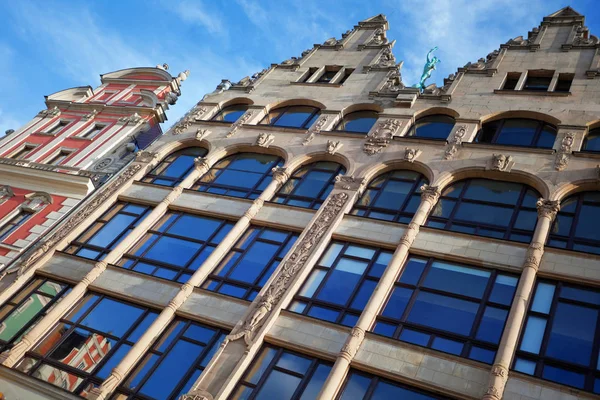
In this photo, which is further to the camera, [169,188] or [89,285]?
[169,188]

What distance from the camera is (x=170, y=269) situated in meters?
20.4

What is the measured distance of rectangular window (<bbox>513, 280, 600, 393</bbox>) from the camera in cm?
1393

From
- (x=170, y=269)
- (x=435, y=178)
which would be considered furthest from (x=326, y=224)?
(x=170, y=269)

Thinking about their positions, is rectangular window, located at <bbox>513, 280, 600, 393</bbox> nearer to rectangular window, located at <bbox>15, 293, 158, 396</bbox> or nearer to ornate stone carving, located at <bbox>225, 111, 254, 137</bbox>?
rectangular window, located at <bbox>15, 293, 158, 396</bbox>

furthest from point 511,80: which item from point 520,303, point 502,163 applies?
point 520,303

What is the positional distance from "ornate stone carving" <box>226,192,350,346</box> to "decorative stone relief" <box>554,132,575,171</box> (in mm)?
7839

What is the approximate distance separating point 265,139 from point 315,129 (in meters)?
2.41

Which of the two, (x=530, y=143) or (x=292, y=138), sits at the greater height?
(x=530, y=143)

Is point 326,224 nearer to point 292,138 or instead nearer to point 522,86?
point 292,138

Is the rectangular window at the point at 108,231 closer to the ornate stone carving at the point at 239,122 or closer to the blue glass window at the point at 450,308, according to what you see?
the ornate stone carving at the point at 239,122

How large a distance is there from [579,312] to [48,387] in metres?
16.1

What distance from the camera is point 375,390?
14750 mm

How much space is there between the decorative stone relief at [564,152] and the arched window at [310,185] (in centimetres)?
831

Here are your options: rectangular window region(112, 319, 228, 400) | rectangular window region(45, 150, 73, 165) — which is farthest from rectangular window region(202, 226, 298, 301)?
rectangular window region(45, 150, 73, 165)
